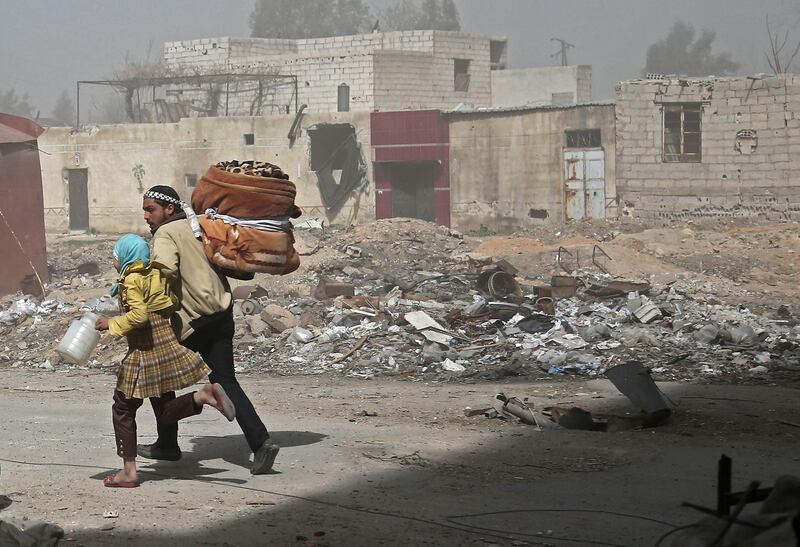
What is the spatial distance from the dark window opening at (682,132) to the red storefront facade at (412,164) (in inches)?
243

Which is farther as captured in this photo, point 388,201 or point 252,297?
point 388,201

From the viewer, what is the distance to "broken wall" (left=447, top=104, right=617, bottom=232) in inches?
1126

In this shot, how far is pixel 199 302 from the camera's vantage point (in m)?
5.61

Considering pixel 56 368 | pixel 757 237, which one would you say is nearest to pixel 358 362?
pixel 56 368

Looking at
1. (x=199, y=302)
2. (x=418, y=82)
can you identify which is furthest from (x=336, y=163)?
(x=199, y=302)

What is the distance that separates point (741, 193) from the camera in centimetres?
2755

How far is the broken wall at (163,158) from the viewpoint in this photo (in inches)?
1232

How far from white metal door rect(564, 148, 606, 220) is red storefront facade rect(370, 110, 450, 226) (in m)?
3.64

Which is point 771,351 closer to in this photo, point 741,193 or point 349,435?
A: point 349,435

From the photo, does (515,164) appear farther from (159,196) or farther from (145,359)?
(145,359)

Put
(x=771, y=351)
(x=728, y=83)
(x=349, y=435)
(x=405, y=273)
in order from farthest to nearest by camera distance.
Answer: (x=728, y=83) < (x=405, y=273) < (x=771, y=351) < (x=349, y=435)

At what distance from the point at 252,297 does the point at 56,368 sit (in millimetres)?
3789

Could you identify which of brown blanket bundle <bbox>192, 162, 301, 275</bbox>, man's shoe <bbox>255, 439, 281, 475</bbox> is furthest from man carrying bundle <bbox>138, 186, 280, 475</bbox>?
brown blanket bundle <bbox>192, 162, 301, 275</bbox>

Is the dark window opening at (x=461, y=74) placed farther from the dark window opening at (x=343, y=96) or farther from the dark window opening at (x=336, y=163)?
the dark window opening at (x=336, y=163)
